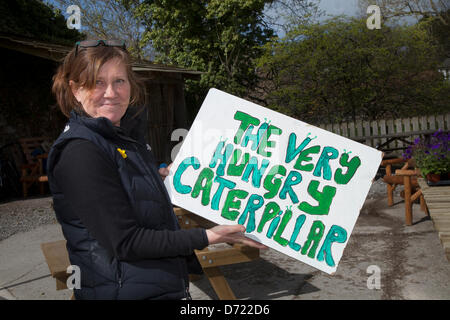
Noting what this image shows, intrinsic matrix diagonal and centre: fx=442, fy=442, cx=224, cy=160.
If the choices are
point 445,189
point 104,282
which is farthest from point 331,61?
point 104,282

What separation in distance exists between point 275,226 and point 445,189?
2.61 metres

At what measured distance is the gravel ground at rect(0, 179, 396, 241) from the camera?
7305 millimetres

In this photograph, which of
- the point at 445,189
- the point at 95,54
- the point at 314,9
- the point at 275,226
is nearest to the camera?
the point at 95,54

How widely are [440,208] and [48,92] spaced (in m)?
11.5

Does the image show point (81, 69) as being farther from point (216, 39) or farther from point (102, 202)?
point (216, 39)

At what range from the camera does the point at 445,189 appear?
387 cm

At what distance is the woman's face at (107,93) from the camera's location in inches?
60.3

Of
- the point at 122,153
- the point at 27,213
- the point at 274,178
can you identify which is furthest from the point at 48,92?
the point at 122,153

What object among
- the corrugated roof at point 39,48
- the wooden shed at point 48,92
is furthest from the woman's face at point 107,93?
the wooden shed at point 48,92

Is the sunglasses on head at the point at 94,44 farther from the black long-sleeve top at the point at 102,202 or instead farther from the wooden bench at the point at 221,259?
the wooden bench at the point at 221,259

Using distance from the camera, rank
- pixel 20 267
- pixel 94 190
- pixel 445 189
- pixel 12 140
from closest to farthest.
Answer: pixel 94 190 → pixel 445 189 → pixel 20 267 → pixel 12 140

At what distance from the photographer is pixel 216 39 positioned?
52.9 feet

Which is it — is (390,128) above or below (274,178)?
above

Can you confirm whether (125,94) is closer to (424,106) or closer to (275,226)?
(275,226)
